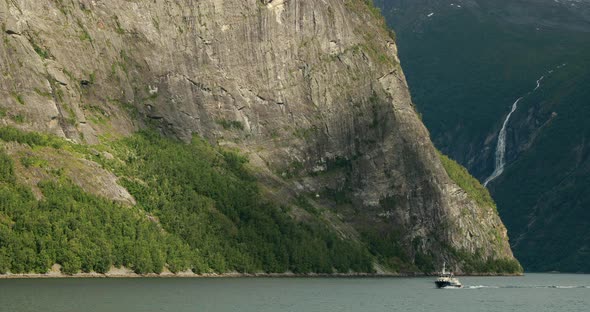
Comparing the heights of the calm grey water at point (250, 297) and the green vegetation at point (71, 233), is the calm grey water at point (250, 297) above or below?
below

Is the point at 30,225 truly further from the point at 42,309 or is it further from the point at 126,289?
the point at 42,309

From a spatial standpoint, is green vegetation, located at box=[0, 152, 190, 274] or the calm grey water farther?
green vegetation, located at box=[0, 152, 190, 274]

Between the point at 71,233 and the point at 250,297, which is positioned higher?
the point at 71,233

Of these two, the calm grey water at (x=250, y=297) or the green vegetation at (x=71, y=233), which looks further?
the green vegetation at (x=71, y=233)

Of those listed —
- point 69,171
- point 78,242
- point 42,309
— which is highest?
point 69,171

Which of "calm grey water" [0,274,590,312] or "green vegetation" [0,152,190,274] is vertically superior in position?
"green vegetation" [0,152,190,274]

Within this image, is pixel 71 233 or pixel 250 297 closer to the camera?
pixel 250 297

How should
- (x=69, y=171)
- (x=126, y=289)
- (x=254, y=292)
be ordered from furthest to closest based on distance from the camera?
(x=69, y=171) < (x=254, y=292) < (x=126, y=289)

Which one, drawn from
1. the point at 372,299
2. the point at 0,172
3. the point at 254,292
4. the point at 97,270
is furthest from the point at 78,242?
the point at 372,299
